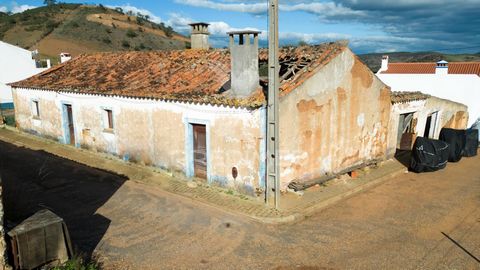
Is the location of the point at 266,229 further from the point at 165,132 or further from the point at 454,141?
the point at 454,141

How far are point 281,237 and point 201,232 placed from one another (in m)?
1.95

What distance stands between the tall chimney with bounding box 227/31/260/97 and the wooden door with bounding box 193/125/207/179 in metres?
1.90

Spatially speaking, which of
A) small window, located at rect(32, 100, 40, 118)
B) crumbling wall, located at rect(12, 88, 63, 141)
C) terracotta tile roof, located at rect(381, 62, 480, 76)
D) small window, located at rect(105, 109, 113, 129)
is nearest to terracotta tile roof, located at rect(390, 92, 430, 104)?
terracotta tile roof, located at rect(381, 62, 480, 76)

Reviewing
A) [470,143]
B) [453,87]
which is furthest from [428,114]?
[453,87]

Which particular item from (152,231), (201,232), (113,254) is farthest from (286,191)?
(113,254)

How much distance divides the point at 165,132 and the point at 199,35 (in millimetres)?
6870

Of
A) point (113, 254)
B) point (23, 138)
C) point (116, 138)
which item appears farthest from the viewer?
point (23, 138)

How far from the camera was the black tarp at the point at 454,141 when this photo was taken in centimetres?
1552

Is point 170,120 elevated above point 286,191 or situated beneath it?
elevated above

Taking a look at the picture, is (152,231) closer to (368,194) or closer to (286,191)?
(286,191)

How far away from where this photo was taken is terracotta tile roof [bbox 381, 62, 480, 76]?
25219 millimetres

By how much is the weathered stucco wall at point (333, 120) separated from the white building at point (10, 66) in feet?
97.9

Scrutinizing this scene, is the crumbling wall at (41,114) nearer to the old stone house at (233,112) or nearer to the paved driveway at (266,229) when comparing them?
the old stone house at (233,112)

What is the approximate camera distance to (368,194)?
1151 cm
